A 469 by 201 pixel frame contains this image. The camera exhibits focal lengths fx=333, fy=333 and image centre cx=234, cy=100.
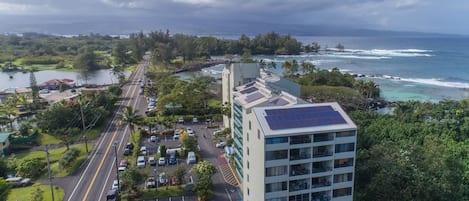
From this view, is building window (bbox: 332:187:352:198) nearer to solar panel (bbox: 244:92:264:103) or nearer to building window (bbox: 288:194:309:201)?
building window (bbox: 288:194:309:201)

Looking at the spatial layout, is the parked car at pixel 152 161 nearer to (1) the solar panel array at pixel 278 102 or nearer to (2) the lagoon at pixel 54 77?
(1) the solar panel array at pixel 278 102

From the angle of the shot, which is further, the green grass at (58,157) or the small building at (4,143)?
the small building at (4,143)

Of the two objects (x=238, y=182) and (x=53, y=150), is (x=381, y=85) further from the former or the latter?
(x=53, y=150)

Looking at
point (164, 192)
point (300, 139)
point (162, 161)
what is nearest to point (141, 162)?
point (162, 161)

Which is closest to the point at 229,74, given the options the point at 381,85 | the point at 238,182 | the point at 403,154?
the point at 238,182

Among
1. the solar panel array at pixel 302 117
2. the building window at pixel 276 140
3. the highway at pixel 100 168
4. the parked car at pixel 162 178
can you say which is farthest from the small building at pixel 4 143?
the building window at pixel 276 140

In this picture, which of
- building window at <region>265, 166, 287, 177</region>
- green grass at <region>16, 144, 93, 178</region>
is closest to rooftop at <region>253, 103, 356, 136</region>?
building window at <region>265, 166, 287, 177</region>
